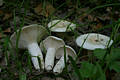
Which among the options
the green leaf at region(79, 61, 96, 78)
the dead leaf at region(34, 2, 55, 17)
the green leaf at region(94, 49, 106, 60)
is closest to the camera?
the green leaf at region(79, 61, 96, 78)

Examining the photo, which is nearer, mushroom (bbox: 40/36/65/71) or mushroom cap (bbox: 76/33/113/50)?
mushroom cap (bbox: 76/33/113/50)

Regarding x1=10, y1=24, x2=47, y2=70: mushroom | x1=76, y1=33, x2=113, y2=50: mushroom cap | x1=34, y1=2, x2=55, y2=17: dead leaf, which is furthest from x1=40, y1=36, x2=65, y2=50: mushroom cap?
x1=34, y1=2, x2=55, y2=17: dead leaf

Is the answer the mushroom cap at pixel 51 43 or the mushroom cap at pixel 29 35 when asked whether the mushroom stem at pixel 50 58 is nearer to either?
the mushroom cap at pixel 51 43

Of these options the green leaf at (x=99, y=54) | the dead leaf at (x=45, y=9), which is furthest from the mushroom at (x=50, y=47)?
the dead leaf at (x=45, y=9)

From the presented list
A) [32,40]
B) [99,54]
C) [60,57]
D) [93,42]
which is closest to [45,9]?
[32,40]

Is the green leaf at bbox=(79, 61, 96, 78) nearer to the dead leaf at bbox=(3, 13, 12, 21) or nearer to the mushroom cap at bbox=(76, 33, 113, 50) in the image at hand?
the mushroom cap at bbox=(76, 33, 113, 50)

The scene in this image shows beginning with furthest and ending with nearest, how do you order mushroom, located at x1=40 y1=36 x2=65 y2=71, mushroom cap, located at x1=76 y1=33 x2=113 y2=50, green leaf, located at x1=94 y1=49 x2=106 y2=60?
mushroom, located at x1=40 y1=36 x2=65 y2=71 < mushroom cap, located at x1=76 y1=33 x2=113 y2=50 < green leaf, located at x1=94 y1=49 x2=106 y2=60

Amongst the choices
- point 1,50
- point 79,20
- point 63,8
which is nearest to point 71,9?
point 63,8

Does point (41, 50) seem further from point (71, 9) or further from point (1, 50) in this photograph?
point (71, 9)
